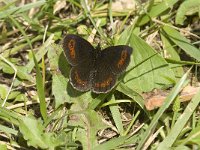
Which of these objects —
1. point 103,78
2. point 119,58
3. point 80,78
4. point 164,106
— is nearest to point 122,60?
point 119,58

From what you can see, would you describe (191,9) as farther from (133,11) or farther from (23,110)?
(23,110)

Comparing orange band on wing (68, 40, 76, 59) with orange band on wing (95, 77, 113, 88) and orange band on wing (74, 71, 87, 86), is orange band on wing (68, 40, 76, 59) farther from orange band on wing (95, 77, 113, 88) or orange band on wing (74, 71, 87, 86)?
orange band on wing (95, 77, 113, 88)

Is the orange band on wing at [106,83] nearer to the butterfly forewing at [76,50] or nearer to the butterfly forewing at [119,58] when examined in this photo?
the butterfly forewing at [119,58]

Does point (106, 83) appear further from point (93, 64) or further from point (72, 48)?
point (72, 48)

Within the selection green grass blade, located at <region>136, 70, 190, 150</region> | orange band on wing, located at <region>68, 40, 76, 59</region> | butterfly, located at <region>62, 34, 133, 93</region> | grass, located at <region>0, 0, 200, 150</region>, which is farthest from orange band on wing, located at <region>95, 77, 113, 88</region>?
green grass blade, located at <region>136, 70, 190, 150</region>

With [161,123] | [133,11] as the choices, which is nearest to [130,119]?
[161,123]

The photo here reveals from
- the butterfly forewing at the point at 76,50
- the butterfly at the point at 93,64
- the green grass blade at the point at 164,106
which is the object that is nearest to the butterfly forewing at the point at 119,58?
the butterfly at the point at 93,64
